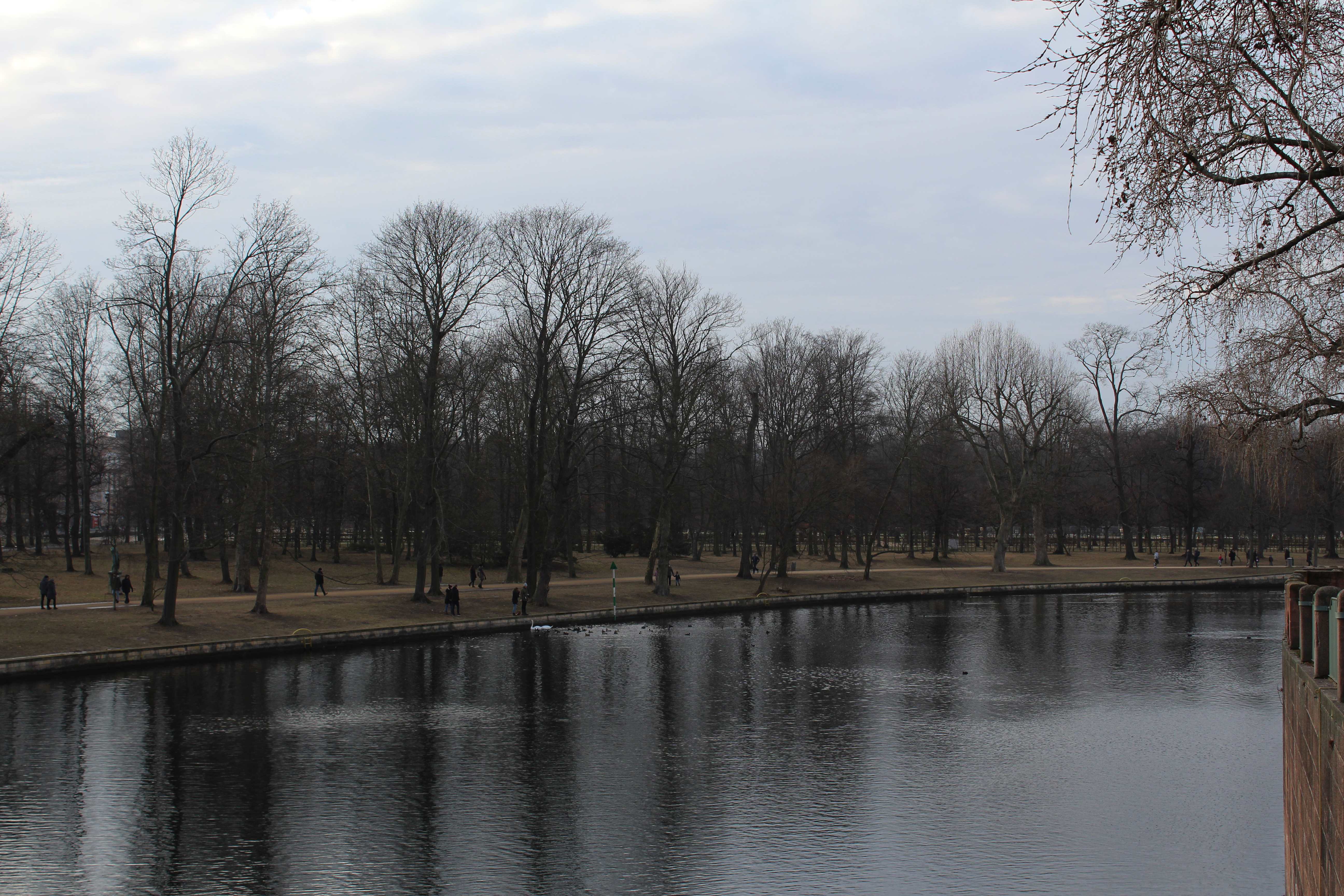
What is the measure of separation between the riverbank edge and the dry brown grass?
0.85 m

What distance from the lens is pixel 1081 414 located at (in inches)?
3054

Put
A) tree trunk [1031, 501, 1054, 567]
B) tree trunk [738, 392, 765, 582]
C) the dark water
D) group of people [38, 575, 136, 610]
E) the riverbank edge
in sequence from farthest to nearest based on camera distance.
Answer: tree trunk [1031, 501, 1054, 567] → tree trunk [738, 392, 765, 582] → group of people [38, 575, 136, 610] → the riverbank edge → the dark water

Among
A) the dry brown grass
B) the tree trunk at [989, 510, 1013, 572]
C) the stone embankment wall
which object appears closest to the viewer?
the stone embankment wall

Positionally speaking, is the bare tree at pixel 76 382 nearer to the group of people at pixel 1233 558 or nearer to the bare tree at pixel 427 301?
the bare tree at pixel 427 301

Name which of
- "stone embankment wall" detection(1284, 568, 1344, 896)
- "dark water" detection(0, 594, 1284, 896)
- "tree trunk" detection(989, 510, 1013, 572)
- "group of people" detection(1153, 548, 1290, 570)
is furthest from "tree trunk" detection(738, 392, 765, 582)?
"stone embankment wall" detection(1284, 568, 1344, 896)

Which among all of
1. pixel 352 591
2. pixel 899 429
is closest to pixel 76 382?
pixel 352 591

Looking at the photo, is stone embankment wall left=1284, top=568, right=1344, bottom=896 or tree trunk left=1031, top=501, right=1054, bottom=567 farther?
tree trunk left=1031, top=501, right=1054, bottom=567

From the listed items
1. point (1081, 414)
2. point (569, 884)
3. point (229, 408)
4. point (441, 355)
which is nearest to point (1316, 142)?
point (569, 884)

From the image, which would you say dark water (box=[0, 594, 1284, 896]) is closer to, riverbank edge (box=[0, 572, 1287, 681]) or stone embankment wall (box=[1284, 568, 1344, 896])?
riverbank edge (box=[0, 572, 1287, 681])

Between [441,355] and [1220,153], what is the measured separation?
45307 mm

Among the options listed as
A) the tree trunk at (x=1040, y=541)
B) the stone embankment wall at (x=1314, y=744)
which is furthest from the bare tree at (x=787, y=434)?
the stone embankment wall at (x=1314, y=744)

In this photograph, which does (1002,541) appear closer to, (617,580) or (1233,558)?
(1233,558)

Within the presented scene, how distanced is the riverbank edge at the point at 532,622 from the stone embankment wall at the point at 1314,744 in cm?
3147

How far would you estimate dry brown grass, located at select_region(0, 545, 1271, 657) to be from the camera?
3478 cm
